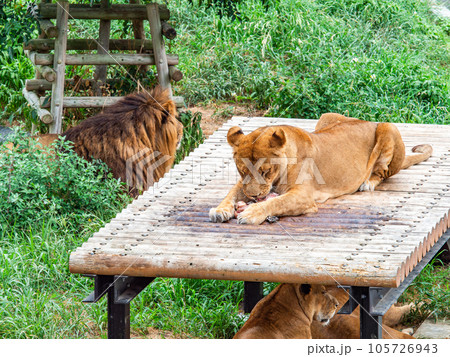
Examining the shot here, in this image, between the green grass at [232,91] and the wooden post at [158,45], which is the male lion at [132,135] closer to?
the green grass at [232,91]

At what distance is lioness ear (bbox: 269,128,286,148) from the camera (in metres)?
4.62

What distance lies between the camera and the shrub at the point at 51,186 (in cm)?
627

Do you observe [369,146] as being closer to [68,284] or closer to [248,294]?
[248,294]

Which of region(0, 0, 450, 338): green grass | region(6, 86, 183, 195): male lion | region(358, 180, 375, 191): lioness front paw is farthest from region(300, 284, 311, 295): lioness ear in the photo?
region(6, 86, 183, 195): male lion

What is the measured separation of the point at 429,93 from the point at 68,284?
5.67 meters

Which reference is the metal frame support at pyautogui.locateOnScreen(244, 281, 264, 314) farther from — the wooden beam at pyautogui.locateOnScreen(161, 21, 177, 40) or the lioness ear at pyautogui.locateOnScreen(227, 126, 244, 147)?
the wooden beam at pyautogui.locateOnScreen(161, 21, 177, 40)

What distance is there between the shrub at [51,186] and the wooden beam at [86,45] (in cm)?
168

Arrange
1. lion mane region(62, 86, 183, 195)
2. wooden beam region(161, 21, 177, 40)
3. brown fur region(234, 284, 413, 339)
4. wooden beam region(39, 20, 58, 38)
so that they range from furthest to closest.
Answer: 1. wooden beam region(161, 21, 177, 40)
2. wooden beam region(39, 20, 58, 38)
3. lion mane region(62, 86, 183, 195)
4. brown fur region(234, 284, 413, 339)

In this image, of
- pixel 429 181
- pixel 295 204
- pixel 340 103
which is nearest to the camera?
pixel 295 204

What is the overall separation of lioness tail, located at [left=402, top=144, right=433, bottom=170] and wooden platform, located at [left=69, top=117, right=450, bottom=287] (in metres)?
0.21

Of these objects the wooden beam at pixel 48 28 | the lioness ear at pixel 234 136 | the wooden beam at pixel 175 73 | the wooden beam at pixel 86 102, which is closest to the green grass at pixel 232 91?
Result: the wooden beam at pixel 48 28

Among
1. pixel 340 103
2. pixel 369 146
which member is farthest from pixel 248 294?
pixel 340 103

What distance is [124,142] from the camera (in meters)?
6.66
